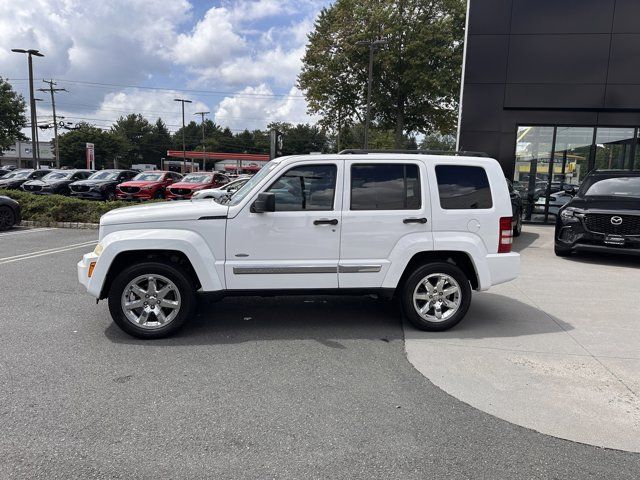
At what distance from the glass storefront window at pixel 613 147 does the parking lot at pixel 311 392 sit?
35.6 feet

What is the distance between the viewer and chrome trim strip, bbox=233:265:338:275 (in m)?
4.80

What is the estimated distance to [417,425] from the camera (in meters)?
3.27

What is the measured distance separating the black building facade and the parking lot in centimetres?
1037

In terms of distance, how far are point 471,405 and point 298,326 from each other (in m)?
2.21

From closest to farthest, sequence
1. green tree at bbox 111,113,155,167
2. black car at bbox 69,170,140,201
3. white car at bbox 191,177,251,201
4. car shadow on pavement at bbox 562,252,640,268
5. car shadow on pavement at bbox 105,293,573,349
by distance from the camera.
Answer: car shadow on pavement at bbox 105,293,573,349 < white car at bbox 191,177,251,201 < car shadow on pavement at bbox 562,252,640,268 < black car at bbox 69,170,140,201 < green tree at bbox 111,113,155,167

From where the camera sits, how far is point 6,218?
12922mm

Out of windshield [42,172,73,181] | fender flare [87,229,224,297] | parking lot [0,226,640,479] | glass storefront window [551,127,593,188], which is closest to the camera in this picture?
parking lot [0,226,640,479]

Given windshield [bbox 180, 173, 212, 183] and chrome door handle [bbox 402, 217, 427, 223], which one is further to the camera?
windshield [bbox 180, 173, 212, 183]

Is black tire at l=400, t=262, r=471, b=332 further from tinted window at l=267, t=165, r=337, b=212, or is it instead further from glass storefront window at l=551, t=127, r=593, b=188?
glass storefront window at l=551, t=127, r=593, b=188

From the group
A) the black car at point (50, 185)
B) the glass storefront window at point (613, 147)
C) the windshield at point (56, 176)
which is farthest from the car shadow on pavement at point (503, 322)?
the windshield at point (56, 176)

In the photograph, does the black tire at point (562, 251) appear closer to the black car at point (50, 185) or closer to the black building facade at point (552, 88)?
the black building facade at point (552, 88)

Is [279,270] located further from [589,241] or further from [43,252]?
[43,252]

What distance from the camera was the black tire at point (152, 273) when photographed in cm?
468

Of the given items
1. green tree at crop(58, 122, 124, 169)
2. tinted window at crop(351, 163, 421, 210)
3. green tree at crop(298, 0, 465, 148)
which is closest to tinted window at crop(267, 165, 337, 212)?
tinted window at crop(351, 163, 421, 210)
